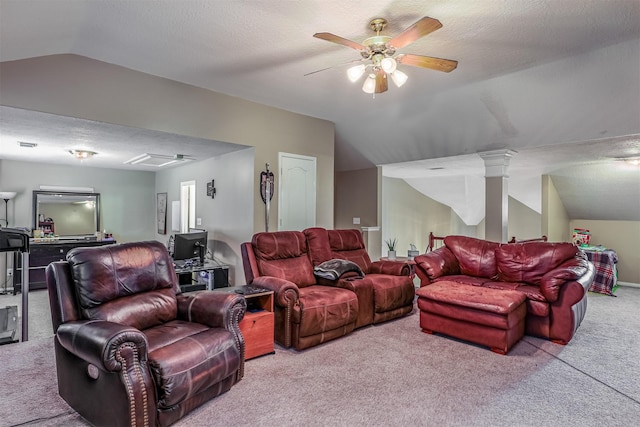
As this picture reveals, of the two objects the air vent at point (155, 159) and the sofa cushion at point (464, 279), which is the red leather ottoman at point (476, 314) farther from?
the air vent at point (155, 159)

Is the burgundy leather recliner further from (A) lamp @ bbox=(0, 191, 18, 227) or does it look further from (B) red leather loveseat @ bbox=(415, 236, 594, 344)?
(A) lamp @ bbox=(0, 191, 18, 227)

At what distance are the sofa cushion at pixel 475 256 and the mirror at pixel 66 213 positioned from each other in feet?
22.8

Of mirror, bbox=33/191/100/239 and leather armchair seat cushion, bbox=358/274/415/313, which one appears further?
mirror, bbox=33/191/100/239

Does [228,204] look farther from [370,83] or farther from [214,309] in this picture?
[370,83]

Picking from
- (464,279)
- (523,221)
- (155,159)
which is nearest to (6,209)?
(155,159)

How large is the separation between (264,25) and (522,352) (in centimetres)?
366

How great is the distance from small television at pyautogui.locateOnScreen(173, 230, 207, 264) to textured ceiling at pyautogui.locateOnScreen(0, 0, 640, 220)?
1.27 m

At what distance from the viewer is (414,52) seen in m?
3.37

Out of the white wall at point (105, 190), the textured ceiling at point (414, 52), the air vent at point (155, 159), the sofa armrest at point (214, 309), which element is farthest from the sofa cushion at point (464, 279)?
the white wall at point (105, 190)

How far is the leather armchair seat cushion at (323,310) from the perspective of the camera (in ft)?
10.3

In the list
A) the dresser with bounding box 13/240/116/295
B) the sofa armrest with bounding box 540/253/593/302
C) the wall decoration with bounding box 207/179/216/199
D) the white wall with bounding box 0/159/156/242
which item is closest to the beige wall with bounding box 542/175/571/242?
the sofa armrest with bounding box 540/253/593/302

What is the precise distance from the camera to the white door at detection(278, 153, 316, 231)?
514 centimetres

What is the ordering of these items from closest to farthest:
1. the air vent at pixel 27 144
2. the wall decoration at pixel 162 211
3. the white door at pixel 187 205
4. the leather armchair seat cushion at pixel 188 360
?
the leather armchair seat cushion at pixel 188 360, the air vent at pixel 27 144, the white door at pixel 187 205, the wall decoration at pixel 162 211

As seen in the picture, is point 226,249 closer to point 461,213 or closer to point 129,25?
point 129,25
